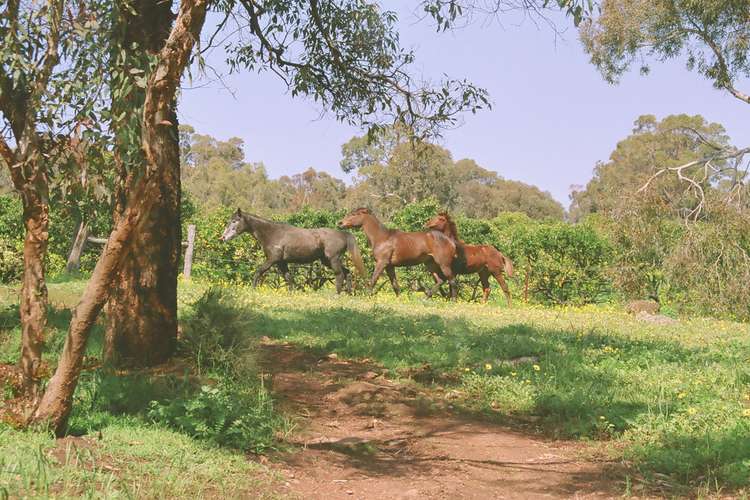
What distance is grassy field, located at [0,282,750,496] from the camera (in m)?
4.51

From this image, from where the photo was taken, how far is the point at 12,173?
4.67m

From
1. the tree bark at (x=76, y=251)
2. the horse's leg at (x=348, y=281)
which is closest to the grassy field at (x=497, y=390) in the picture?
the horse's leg at (x=348, y=281)

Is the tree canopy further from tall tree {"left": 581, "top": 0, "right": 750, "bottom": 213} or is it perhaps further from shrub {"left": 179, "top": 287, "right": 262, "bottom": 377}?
shrub {"left": 179, "top": 287, "right": 262, "bottom": 377}

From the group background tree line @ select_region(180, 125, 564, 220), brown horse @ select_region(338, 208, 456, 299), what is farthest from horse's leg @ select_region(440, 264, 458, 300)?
background tree line @ select_region(180, 125, 564, 220)

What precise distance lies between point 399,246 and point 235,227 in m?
3.72

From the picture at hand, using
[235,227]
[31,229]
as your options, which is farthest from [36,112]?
[235,227]

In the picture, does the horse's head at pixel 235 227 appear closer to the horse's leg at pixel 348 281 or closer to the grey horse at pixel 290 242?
the grey horse at pixel 290 242

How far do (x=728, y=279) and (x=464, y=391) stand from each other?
1028 cm

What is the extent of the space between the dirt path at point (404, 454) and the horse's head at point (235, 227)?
8441 mm

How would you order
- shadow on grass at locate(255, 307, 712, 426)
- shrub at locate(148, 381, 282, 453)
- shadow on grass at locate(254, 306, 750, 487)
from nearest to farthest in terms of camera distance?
shrub at locate(148, 381, 282, 453) < shadow on grass at locate(254, 306, 750, 487) < shadow on grass at locate(255, 307, 712, 426)

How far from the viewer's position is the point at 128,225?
4617mm

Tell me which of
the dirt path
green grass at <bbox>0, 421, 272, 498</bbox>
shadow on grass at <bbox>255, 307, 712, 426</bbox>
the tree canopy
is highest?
the tree canopy

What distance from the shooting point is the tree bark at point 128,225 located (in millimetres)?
4543

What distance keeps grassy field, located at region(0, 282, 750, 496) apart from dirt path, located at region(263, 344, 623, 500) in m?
0.35
